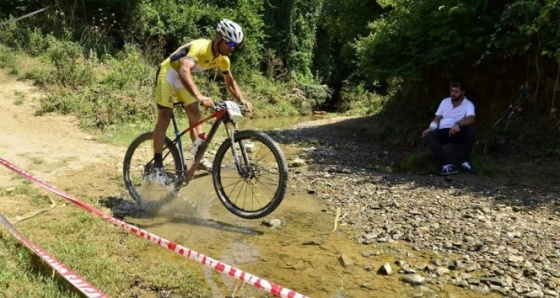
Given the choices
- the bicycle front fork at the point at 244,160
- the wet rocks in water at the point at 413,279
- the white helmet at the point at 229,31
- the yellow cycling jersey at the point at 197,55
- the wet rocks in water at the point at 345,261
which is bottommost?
the wet rocks in water at the point at 345,261

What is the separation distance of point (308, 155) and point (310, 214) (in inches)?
133

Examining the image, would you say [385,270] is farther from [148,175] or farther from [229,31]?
[148,175]

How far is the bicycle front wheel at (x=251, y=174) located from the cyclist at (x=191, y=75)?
0.88 ft

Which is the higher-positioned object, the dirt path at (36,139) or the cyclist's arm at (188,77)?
the cyclist's arm at (188,77)

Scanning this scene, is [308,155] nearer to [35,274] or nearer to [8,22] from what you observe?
[35,274]

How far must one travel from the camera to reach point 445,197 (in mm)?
5145

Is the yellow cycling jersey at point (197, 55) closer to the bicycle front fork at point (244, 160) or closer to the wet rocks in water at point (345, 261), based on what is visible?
the bicycle front fork at point (244, 160)

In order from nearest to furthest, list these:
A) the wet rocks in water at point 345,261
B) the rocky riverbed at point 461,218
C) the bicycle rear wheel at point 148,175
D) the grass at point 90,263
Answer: the grass at point 90,263 < the rocky riverbed at point 461,218 < the wet rocks in water at point 345,261 < the bicycle rear wheel at point 148,175

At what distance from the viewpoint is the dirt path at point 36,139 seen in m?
6.27

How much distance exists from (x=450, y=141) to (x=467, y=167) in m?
0.50

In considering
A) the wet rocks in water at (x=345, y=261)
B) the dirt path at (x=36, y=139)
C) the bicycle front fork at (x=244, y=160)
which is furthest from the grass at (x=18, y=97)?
the wet rocks in water at (x=345, y=261)

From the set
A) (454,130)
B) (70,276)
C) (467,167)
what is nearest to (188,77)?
(70,276)

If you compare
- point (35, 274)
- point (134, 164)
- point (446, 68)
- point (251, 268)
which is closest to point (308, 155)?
point (446, 68)

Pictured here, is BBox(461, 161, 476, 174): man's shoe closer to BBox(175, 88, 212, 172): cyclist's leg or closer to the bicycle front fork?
the bicycle front fork
